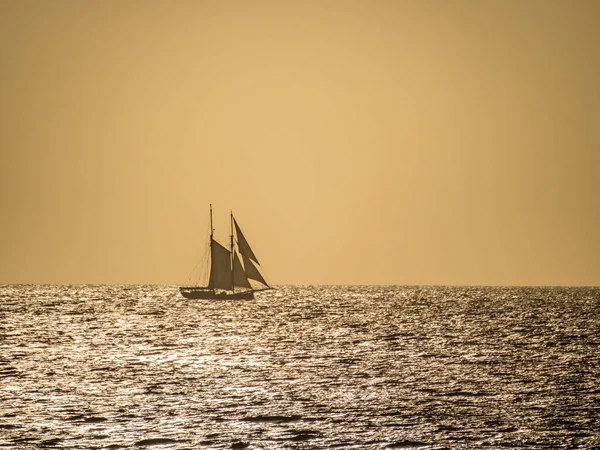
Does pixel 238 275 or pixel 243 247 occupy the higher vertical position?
pixel 243 247

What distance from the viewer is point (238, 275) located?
600 feet

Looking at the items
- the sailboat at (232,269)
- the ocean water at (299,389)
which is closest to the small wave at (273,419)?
the ocean water at (299,389)

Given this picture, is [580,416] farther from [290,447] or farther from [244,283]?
[244,283]

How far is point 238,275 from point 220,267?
4.00 metres

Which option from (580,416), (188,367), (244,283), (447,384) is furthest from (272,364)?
(244,283)

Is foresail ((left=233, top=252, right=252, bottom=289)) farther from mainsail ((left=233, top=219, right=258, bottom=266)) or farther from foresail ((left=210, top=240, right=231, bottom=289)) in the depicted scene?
mainsail ((left=233, top=219, right=258, bottom=266))

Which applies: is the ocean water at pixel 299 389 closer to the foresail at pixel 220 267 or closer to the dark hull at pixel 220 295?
the foresail at pixel 220 267

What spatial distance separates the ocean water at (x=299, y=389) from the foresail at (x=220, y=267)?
6732 cm

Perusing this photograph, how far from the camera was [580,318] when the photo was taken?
145375 mm

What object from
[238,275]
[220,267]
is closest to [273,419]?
[238,275]

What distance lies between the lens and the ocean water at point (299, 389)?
1747 inches

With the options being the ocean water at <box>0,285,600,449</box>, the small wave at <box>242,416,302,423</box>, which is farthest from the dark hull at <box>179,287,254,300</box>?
the small wave at <box>242,416,302,423</box>

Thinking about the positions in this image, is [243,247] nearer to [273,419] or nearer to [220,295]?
[220,295]

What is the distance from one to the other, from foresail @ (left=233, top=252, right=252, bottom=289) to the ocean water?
66.1 m
